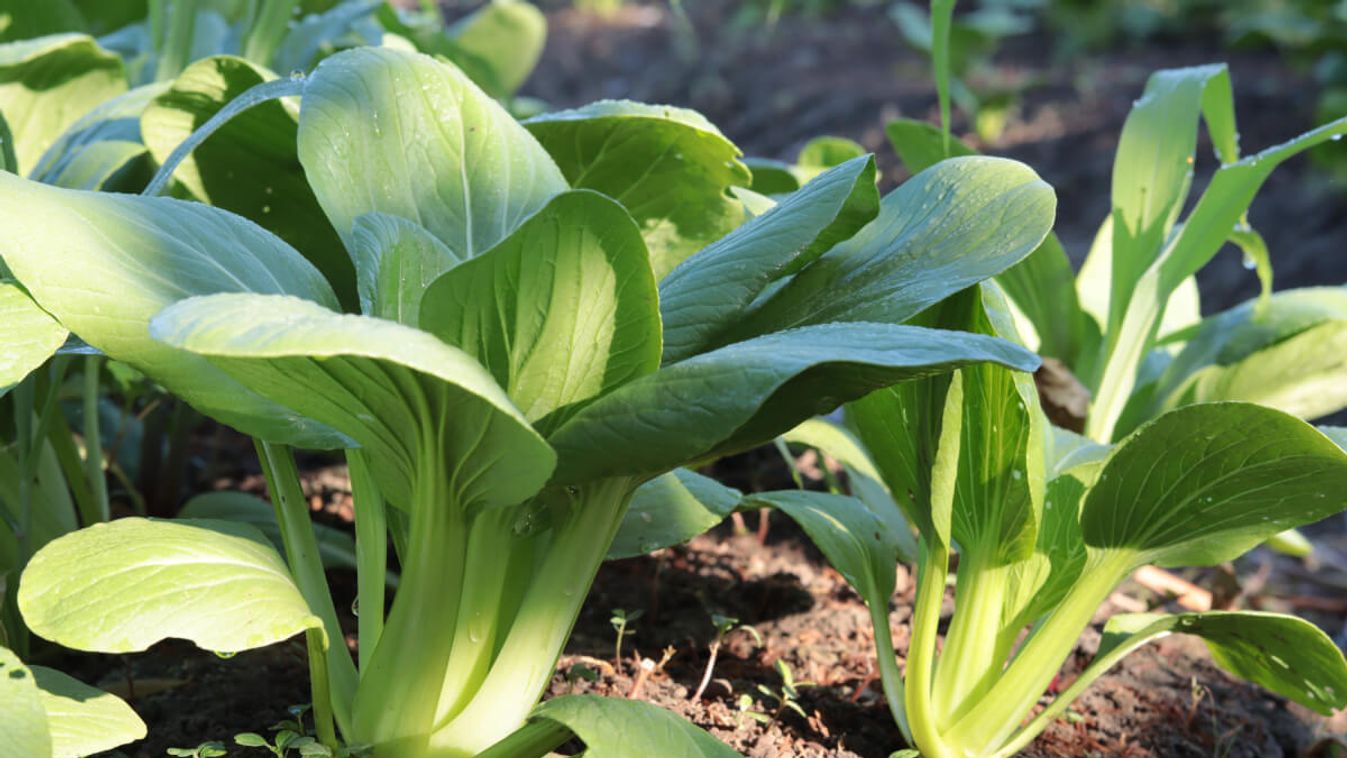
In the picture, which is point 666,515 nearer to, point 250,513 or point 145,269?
point 145,269

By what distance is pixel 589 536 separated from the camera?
1.12m

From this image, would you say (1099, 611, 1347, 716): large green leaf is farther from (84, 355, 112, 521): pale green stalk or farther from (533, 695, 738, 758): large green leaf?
(84, 355, 112, 521): pale green stalk

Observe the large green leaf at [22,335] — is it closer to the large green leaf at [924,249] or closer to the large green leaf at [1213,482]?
the large green leaf at [924,249]

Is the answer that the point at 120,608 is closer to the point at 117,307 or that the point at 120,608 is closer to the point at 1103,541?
the point at 117,307

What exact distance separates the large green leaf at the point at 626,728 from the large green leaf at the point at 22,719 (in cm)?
36

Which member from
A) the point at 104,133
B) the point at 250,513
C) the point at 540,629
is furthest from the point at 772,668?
the point at 104,133

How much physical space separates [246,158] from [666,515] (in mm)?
608

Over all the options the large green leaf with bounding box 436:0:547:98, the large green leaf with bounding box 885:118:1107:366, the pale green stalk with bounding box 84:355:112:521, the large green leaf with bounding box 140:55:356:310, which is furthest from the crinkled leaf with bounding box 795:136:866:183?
the large green leaf with bounding box 436:0:547:98

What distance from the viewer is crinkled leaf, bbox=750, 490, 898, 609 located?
4.43 ft

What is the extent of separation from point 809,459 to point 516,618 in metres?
1.26

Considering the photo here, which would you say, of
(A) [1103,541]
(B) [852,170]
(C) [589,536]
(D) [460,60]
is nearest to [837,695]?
(A) [1103,541]

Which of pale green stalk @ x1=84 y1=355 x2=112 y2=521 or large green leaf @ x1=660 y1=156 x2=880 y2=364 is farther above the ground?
large green leaf @ x1=660 y1=156 x2=880 y2=364

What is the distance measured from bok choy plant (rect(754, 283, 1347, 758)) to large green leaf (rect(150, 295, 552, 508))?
16.8 inches

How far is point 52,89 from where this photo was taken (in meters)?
1.83
